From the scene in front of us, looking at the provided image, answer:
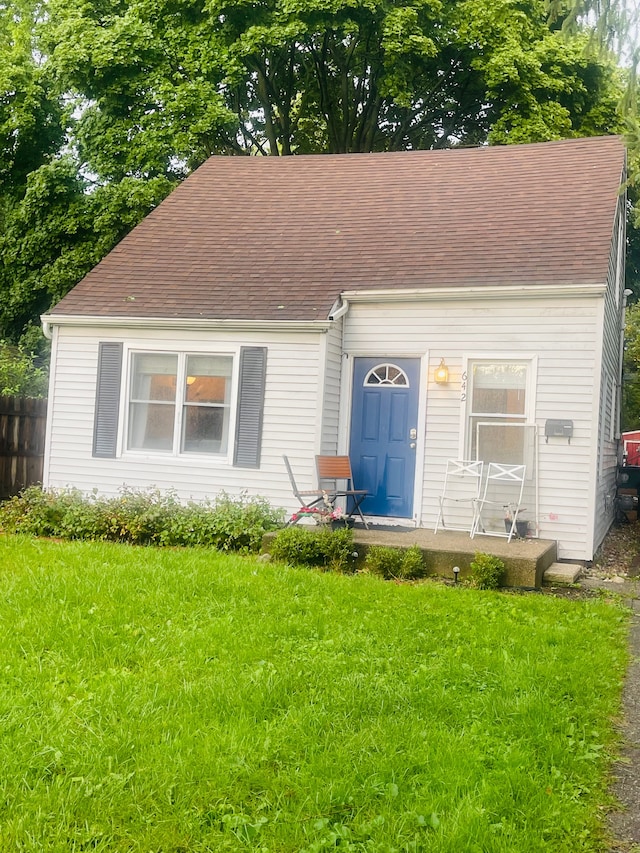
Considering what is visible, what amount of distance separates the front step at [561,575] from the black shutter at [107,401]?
5.99 m

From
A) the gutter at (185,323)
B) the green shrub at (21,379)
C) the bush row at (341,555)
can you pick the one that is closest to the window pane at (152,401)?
the gutter at (185,323)

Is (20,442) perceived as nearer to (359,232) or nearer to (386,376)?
(386,376)

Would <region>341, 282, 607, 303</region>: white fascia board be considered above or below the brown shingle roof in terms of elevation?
below

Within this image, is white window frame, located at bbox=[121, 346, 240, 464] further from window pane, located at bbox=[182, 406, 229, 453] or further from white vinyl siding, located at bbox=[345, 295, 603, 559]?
white vinyl siding, located at bbox=[345, 295, 603, 559]

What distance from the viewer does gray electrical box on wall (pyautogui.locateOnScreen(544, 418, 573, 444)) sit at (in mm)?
9133

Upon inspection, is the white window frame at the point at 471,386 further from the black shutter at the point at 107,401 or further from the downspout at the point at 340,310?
the black shutter at the point at 107,401

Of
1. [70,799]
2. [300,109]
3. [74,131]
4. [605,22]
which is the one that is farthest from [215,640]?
[300,109]

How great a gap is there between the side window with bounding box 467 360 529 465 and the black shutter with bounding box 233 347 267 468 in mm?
2651

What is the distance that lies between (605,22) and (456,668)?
3510mm

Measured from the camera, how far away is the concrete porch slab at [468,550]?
297 inches

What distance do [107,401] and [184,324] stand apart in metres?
1.58

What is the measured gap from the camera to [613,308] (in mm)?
12070

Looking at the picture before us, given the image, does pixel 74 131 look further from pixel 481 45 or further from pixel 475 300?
pixel 475 300

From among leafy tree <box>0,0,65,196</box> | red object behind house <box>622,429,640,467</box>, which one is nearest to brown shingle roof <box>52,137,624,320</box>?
leafy tree <box>0,0,65,196</box>
